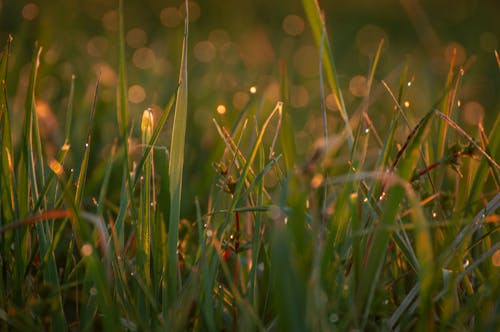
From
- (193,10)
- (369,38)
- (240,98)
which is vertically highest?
(193,10)

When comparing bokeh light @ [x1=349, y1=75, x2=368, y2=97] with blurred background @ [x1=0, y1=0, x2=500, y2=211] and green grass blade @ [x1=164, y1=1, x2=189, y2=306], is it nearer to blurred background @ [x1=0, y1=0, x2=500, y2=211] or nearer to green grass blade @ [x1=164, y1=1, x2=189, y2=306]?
blurred background @ [x1=0, y1=0, x2=500, y2=211]

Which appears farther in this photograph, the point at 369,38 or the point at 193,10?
the point at 193,10

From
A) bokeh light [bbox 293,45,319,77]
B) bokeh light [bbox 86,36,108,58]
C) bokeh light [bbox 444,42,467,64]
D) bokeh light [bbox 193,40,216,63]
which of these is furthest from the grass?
bokeh light [bbox 444,42,467,64]

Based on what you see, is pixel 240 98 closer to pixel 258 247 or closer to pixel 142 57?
pixel 142 57

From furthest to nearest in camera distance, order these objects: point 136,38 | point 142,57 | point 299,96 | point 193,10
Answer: point 193,10 < point 136,38 < point 142,57 < point 299,96

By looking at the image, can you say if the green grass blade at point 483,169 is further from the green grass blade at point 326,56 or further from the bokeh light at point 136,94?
the bokeh light at point 136,94

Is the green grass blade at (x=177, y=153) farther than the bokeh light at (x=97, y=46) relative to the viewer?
No

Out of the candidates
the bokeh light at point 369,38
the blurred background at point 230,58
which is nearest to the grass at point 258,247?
the blurred background at point 230,58

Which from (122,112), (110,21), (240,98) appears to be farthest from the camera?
(110,21)

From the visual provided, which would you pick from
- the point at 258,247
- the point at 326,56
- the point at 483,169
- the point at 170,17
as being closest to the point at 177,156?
the point at 258,247

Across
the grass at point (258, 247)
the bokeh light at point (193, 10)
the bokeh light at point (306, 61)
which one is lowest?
the grass at point (258, 247)
